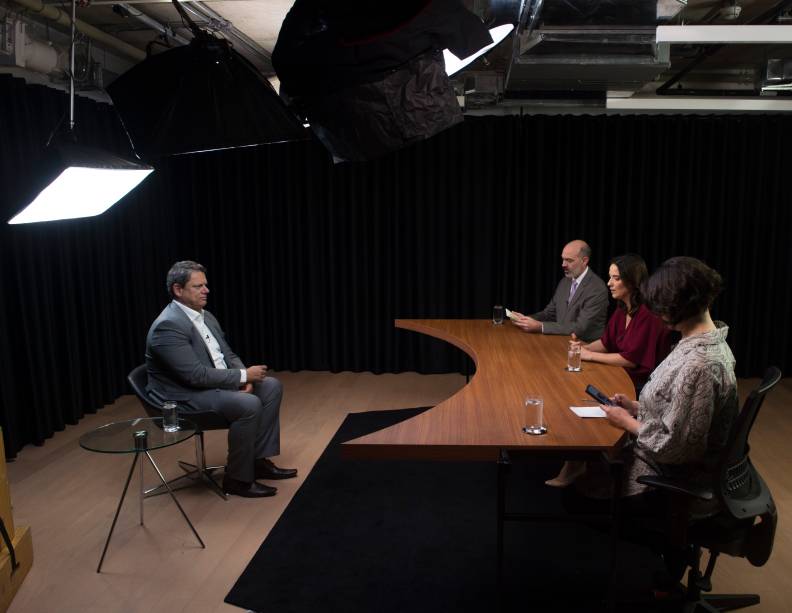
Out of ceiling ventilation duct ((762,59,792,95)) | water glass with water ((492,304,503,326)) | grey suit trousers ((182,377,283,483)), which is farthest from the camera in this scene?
water glass with water ((492,304,503,326))

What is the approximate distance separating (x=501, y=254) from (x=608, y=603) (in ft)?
14.1

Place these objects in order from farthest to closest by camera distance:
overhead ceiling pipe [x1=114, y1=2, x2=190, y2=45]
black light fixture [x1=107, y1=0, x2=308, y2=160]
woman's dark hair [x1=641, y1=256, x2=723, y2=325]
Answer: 1. overhead ceiling pipe [x1=114, y1=2, x2=190, y2=45]
2. woman's dark hair [x1=641, y1=256, x2=723, y2=325]
3. black light fixture [x1=107, y1=0, x2=308, y2=160]

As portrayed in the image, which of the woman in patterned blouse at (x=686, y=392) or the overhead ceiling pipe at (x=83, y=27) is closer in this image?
the woman in patterned blouse at (x=686, y=392)

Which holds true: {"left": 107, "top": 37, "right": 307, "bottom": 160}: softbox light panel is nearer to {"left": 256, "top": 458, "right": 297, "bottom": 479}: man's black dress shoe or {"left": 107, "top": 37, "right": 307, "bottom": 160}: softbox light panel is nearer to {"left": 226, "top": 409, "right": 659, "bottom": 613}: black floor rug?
{"left": 226, "top": 409, "right": 659, "bottom": 613}: black floor rug

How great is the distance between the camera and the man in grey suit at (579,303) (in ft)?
15.1

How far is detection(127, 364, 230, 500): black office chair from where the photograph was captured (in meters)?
3.86

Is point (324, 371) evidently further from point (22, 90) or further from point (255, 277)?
point (22, 90)

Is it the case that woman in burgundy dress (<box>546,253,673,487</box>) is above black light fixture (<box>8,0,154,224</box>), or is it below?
below

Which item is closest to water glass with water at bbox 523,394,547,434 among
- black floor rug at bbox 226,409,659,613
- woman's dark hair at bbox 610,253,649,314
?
black floor rug at bbox 226,409,659,613

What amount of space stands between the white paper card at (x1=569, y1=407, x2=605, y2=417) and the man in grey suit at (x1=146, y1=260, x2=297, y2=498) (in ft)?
5.86

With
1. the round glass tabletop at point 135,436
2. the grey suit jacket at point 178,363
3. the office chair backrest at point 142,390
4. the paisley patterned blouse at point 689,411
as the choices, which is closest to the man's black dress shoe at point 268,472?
the grey suit jacket at point 178,363

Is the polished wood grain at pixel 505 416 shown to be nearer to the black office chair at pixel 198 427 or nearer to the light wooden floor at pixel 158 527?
the light wooden floor at pixel 158 527

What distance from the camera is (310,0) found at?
6.35 ft

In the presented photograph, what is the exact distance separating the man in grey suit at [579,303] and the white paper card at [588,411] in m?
1.59
